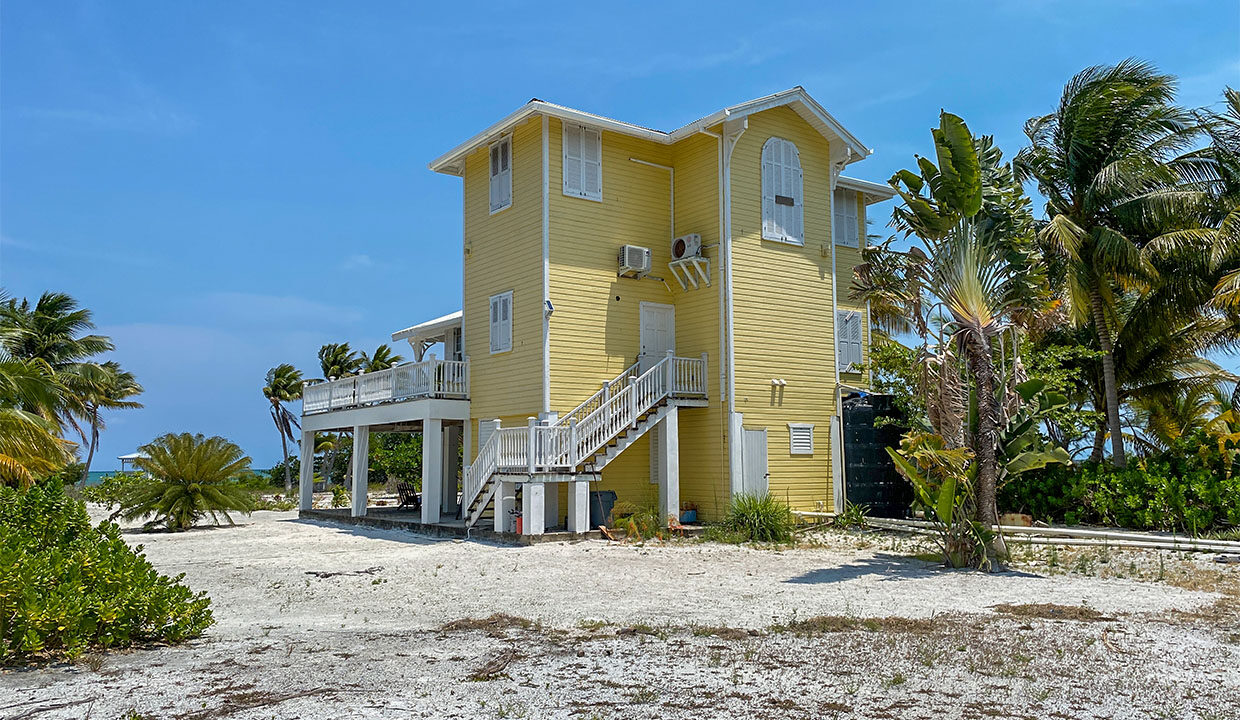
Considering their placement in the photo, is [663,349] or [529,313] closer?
[529,313]

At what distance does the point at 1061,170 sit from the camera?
21.4 meters

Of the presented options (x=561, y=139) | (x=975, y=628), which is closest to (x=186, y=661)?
(x=975, y=628)

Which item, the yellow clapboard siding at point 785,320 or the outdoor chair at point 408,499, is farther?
the outdoor chair at point 408,499

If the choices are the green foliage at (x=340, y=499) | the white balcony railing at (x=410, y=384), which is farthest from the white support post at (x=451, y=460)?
the green foliage at (x=340, y=499)

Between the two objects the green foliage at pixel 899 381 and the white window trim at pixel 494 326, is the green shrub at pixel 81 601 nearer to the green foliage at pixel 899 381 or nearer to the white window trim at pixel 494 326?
the white window trim at pixel 494 326

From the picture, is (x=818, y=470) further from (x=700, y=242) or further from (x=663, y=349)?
(x=700, y=242)

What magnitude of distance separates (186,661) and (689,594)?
582 centimetres

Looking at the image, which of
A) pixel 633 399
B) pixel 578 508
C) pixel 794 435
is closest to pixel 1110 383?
pixel 794 435

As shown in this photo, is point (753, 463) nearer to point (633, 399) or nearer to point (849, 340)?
point (633, 399)

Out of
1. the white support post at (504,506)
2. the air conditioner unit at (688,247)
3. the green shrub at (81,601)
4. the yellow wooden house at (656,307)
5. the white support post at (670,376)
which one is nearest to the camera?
the green shrub at (81,601)

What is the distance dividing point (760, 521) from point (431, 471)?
24.8 feet

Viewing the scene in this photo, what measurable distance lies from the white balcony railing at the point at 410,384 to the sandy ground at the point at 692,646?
7.78 metres

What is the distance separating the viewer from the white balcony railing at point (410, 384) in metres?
22.0

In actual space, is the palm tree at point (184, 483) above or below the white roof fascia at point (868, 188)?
below
